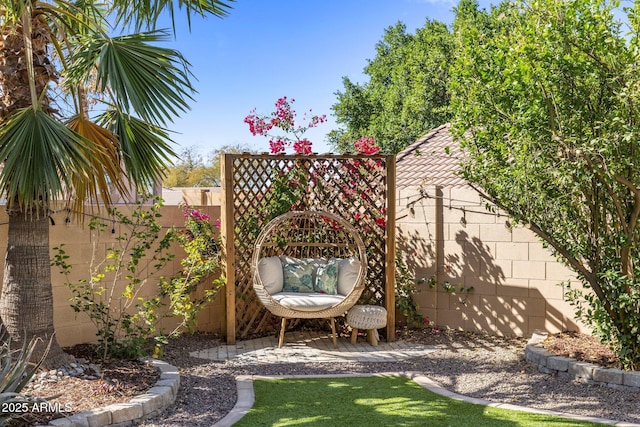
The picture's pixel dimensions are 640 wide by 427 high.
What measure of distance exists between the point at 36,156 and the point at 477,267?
198 inches

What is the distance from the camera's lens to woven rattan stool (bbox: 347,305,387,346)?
23.1 ft

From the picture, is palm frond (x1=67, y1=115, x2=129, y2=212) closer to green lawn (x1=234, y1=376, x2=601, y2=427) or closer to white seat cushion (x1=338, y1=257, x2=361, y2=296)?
green lawn (x1=234, y1=376, x2=601, y2=427)

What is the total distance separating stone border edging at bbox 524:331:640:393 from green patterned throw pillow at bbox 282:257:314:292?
8.21 feet

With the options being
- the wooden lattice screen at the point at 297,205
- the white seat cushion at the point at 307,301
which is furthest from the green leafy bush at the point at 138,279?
the white seat cushion at the point at 307,301

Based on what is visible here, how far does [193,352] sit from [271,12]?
35.6 ft

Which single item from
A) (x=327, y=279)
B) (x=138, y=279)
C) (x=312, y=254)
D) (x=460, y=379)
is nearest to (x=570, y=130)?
(x=460, y=379)

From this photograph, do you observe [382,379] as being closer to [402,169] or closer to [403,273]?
[403,273]

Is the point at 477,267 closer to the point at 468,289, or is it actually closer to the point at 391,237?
the point at 468,289

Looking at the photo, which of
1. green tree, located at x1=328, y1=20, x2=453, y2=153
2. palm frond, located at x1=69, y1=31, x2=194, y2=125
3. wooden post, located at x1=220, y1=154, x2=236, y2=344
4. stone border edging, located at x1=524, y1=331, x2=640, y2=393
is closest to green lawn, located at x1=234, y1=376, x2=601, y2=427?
stone border edging, located at x1=524, y1=331, x2=640, y2=393

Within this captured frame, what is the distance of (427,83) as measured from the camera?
1981 cm

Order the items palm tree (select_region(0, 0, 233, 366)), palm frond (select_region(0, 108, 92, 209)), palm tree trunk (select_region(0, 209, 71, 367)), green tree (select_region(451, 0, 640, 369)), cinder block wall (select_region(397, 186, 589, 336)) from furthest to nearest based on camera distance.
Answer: cinder block wall (select_region(397, 186, 589, 336)) → green tree (select_region(451, 0, 640, 369)) → palm tree trunk (select_region(0, 209, 71, 367)) → palm tree (select_region(0, 0, 233, 366)) → palm frond (select_region(0, 108, 92, 209))

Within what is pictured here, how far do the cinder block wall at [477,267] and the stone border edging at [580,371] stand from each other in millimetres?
983

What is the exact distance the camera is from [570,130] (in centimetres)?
513

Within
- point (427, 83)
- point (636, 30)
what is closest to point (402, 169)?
point (636, 30)
